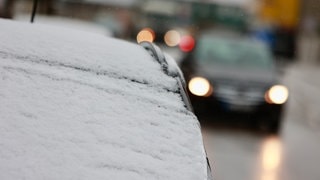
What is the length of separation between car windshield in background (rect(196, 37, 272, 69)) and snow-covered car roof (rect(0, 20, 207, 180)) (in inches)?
390

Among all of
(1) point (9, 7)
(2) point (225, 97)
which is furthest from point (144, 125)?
(1) point (9, 7)

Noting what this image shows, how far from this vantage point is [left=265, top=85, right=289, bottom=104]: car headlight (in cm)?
1336

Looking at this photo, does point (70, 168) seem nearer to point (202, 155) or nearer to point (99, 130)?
point (99, 130)

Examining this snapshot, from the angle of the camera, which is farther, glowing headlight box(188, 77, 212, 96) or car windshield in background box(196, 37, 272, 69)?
car windshield in background box(196, 37, 272, 69)

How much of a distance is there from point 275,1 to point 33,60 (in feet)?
138

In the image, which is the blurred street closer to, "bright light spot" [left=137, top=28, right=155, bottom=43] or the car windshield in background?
the car windshield in background

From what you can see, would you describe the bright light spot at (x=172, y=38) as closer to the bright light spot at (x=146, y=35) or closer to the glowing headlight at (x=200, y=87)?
the bright light spot at (x=146, y=35)

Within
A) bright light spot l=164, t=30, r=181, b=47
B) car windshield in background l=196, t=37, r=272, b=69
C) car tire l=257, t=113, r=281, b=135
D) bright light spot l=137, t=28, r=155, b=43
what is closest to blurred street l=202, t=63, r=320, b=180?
car tire l=257, t=113, r=281, b=135

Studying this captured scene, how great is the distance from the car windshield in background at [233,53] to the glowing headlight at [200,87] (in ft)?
2.75

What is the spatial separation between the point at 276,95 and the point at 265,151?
202 centimetres

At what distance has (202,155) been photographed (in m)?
3.55

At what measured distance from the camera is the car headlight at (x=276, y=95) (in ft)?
43.8

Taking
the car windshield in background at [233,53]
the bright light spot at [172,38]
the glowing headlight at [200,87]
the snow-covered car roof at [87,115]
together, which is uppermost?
the snow-covered car roof at [87,115]

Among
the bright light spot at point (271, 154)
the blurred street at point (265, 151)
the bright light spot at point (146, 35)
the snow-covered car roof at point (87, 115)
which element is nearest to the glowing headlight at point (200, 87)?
the blurred street at point (265, 151)
